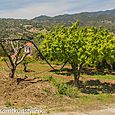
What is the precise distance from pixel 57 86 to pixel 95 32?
10779 mm

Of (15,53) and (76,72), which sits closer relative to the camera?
(15,53)

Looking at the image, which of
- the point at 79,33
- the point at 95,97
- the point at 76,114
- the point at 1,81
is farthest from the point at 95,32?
the point at 76,114

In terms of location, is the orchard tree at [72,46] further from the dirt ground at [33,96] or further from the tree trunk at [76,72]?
the dirt ground at [33,96]

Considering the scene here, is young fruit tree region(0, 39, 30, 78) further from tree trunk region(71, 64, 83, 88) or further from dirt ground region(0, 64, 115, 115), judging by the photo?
tree trunk region(71, 64, 83, 88)

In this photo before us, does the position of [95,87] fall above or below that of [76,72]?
below

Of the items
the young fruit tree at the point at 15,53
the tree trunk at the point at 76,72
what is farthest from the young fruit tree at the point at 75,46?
the young fruit tree at the point at 15,53

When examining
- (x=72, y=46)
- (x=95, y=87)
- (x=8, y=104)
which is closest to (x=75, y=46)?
(x=72, y=46)

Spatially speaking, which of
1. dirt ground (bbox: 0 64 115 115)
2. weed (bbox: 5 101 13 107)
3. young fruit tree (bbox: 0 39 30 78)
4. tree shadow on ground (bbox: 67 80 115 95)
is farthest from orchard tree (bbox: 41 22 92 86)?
weed (bbox: 5 101 13 107)

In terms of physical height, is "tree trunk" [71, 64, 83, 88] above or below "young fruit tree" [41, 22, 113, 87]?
below

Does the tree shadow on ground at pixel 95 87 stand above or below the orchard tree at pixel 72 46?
below

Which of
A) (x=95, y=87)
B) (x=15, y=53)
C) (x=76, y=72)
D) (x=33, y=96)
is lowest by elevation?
(x=95, y=87)

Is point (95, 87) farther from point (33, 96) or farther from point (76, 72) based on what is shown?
point (33, 96)

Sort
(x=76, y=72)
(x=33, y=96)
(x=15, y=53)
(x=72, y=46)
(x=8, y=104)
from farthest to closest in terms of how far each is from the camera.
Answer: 1. (x=76, y=72)
2. (x=72, y=46)
3. (x=15, y=53)
4. (x=33, y=96)
5. (x=8, y=104)

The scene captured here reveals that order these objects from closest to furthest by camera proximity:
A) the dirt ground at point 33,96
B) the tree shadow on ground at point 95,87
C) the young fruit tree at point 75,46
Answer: the dirt ground at point 33,96 → the tree shadow on ground at point 95,87 → the young fruit tree at point 75,46
